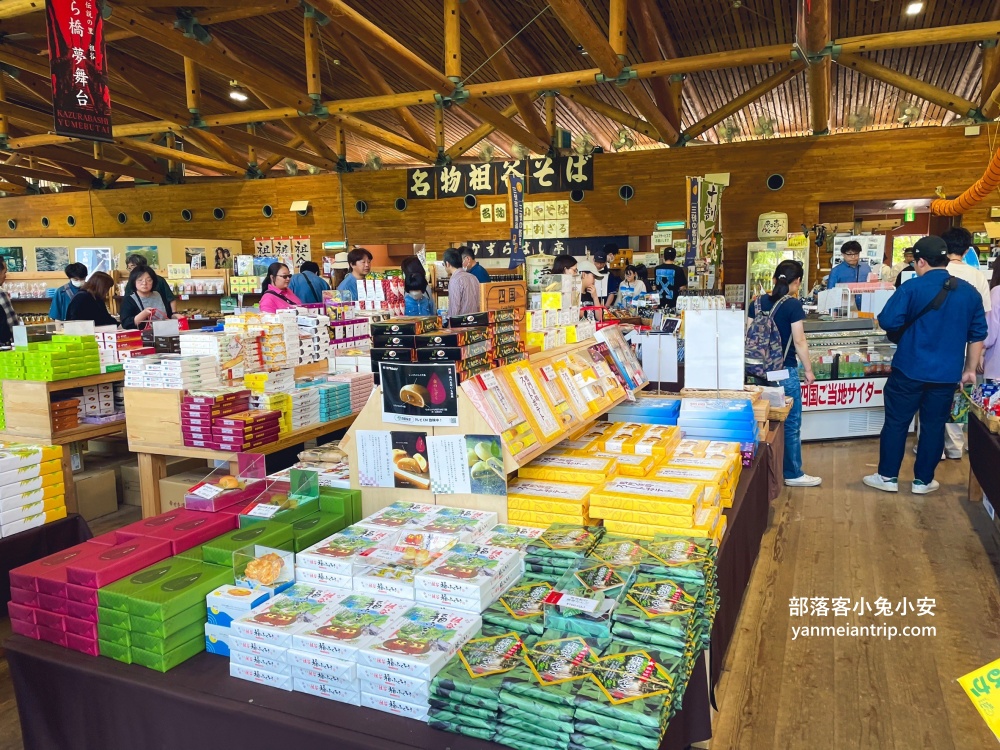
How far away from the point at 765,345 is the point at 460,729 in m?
4.06

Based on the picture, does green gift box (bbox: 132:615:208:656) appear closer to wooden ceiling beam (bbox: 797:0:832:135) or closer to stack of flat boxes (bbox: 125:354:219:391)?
stack of flat boxes (bbox: 125:354:219:391)

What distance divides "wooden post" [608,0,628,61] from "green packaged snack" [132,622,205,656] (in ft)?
Answer: 23.6

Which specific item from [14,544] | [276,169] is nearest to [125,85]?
[276,169]

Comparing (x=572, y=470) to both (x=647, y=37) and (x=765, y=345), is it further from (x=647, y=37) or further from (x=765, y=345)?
(x=647, y=37)

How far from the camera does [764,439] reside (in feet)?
13.4

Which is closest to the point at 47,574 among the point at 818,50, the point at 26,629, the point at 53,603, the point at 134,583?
the point at 53,603

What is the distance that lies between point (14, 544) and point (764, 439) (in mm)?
3825

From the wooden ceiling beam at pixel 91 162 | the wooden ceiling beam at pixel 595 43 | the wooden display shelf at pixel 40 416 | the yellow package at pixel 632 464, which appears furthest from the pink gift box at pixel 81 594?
the wooden ceiling beam at pixel 91 162

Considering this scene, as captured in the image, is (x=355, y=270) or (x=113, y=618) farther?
(x=355, y=270)

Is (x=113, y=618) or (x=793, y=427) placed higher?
(x=113, y=618)

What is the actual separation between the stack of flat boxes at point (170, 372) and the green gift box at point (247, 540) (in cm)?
197

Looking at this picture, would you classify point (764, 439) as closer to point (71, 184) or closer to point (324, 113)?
point (324, 113)

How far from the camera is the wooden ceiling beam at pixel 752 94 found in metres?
9.20

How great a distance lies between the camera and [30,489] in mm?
3068
